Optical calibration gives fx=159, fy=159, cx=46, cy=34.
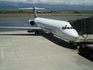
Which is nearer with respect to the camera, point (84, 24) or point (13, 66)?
point (13, 66)

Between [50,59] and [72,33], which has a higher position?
[72,33]

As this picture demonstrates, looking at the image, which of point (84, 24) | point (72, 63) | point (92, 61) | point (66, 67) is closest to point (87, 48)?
point (92, 61)

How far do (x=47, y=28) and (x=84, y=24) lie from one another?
22.8ft

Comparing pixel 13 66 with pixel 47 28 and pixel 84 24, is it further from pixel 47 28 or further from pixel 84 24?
pixel 47 28

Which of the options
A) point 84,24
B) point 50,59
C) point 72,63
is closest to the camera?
point 72,63

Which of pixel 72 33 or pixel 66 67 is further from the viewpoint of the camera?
pixel 72 33

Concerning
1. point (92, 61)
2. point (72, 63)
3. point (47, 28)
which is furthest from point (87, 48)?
point (47, 28)

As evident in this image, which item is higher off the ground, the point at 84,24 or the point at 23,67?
the point at 84,24

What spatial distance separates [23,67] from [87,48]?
6.20 meters

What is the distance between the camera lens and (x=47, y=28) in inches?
987

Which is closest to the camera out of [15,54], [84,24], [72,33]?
[15,54]

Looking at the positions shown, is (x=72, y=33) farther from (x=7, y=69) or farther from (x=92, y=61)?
(x=7, y=69)

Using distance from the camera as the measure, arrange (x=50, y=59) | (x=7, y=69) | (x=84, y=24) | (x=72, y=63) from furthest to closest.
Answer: (x=84, y=24) → (x=50, y=59) → (x=72, y=63) → (x=7, y=69)

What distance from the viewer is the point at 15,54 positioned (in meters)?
15.6
